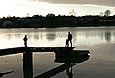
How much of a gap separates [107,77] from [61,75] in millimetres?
3423

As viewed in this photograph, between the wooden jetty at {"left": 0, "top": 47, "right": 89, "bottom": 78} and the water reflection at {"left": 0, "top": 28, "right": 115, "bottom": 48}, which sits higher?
the wooden jetty at {"left": 0, "top": 47, "right": 89, "bottom": 78}

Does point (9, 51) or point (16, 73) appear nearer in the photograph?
point (9, 51)

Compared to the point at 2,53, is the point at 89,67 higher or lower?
lower

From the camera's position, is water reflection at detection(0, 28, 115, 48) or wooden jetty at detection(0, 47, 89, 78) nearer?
wooden jetty at detection(0, 47, 89, 78)

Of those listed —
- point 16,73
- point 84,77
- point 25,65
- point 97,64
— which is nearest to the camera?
point 25,65

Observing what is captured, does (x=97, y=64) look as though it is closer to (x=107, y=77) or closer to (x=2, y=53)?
(x=107, y=77)

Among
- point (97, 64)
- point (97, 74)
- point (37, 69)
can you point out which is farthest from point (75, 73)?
point (97, 64)

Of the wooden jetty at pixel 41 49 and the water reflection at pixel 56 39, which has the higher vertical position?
the wooden jetty at pixel 41 49

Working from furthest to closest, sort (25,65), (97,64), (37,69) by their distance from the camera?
(97,64) → (37,69) → (25,65)

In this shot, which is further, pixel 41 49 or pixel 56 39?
pixel 56 39

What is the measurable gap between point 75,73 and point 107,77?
289 centimetres

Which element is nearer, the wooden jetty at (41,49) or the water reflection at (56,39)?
the wooden jetty at (41,49)

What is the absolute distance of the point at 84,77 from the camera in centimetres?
2406

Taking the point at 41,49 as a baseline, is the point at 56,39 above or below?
below
